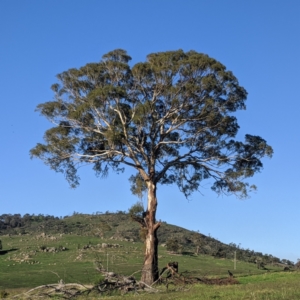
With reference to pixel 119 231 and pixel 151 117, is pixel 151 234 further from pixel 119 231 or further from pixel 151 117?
pixel 119 231

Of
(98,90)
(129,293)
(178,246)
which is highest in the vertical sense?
(98,90)

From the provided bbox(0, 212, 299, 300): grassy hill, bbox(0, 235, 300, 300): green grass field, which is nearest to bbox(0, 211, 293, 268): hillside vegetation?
bbox(0, 212, 299, 300): grassy hill

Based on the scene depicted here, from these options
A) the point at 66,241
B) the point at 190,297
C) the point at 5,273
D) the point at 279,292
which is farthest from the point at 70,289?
the point at 66,241

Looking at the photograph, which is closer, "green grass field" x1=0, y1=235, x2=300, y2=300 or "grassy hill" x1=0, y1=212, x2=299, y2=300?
"grassy hill" x1=0, y1=212, x2=299, y2=300

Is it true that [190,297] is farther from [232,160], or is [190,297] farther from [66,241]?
[66,241]

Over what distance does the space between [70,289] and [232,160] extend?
48.4 feet

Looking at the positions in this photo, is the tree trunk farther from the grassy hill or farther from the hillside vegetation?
the hillside vegetation

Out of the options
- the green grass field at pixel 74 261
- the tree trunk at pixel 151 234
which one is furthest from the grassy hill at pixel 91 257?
the tree trunk at pixel 151 234

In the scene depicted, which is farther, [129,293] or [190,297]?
[129,293]

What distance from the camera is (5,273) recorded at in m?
53.5

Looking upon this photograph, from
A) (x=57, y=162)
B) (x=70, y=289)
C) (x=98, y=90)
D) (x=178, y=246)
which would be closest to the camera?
(x=70, y=289)

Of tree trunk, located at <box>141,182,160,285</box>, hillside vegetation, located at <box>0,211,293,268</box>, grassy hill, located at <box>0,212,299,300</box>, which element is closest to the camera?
tree trunk, located at <box>141,182,160,285</box>

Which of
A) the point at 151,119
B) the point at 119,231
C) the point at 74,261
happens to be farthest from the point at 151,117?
the point at 119,231

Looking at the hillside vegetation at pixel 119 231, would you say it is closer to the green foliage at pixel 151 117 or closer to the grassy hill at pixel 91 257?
the grassy hill at pixel 91 257
